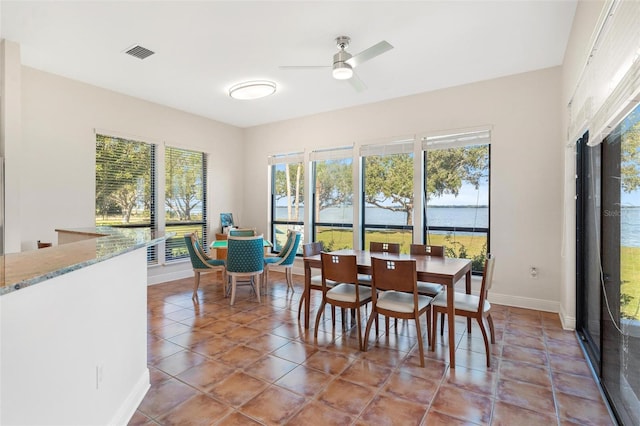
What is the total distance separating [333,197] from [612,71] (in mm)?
4406

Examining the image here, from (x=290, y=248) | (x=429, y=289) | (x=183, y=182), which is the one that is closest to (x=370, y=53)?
(x=429, y=289)

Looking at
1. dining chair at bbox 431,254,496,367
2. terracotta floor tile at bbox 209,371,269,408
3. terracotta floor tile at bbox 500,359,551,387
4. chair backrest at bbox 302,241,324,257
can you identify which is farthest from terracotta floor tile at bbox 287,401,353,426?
chair backrest at bbox 302,241,324,257

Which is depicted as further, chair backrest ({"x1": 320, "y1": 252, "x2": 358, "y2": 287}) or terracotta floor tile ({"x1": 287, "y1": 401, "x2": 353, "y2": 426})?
chair backrest ({"x1": 320, "y1": 252, "x2": 358, "y2": 287})

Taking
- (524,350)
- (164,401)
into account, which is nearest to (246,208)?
(164,401)

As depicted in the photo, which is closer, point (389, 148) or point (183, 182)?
point (389, 148)

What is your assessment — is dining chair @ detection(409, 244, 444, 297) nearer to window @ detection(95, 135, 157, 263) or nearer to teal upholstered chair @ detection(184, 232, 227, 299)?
teal upholstered chair @ detection(184, 232, 227, 299)

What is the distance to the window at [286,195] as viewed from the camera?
6410 millimetres

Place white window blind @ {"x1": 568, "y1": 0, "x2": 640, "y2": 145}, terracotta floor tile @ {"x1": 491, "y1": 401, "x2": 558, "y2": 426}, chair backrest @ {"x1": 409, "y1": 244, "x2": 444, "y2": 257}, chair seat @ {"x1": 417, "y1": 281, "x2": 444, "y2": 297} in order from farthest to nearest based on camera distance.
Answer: chair backrest @ {"x1": 409, "y1": 244, "x2": 444, "y2": 257}, chair seat @ {"x1": 417, "y1": 281, "x2": 444, "y2": 297}, terracotta floor tile @ {"x1": 491, "y1": 401, "x2": 558, "y2": 426}, white window blind @ {"x1": 568, "y1": 0, "x2": 640, "y2": 145}

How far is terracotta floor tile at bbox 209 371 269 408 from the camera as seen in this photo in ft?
7.18

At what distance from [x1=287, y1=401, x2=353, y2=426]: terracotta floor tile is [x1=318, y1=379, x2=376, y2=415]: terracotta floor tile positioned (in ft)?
0.17

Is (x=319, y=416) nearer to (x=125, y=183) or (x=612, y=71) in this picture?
(x=612, y=71)

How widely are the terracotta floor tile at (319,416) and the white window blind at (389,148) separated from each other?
12.9ft

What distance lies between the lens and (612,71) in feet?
5.83

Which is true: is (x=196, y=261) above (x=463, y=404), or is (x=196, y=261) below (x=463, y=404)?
above
